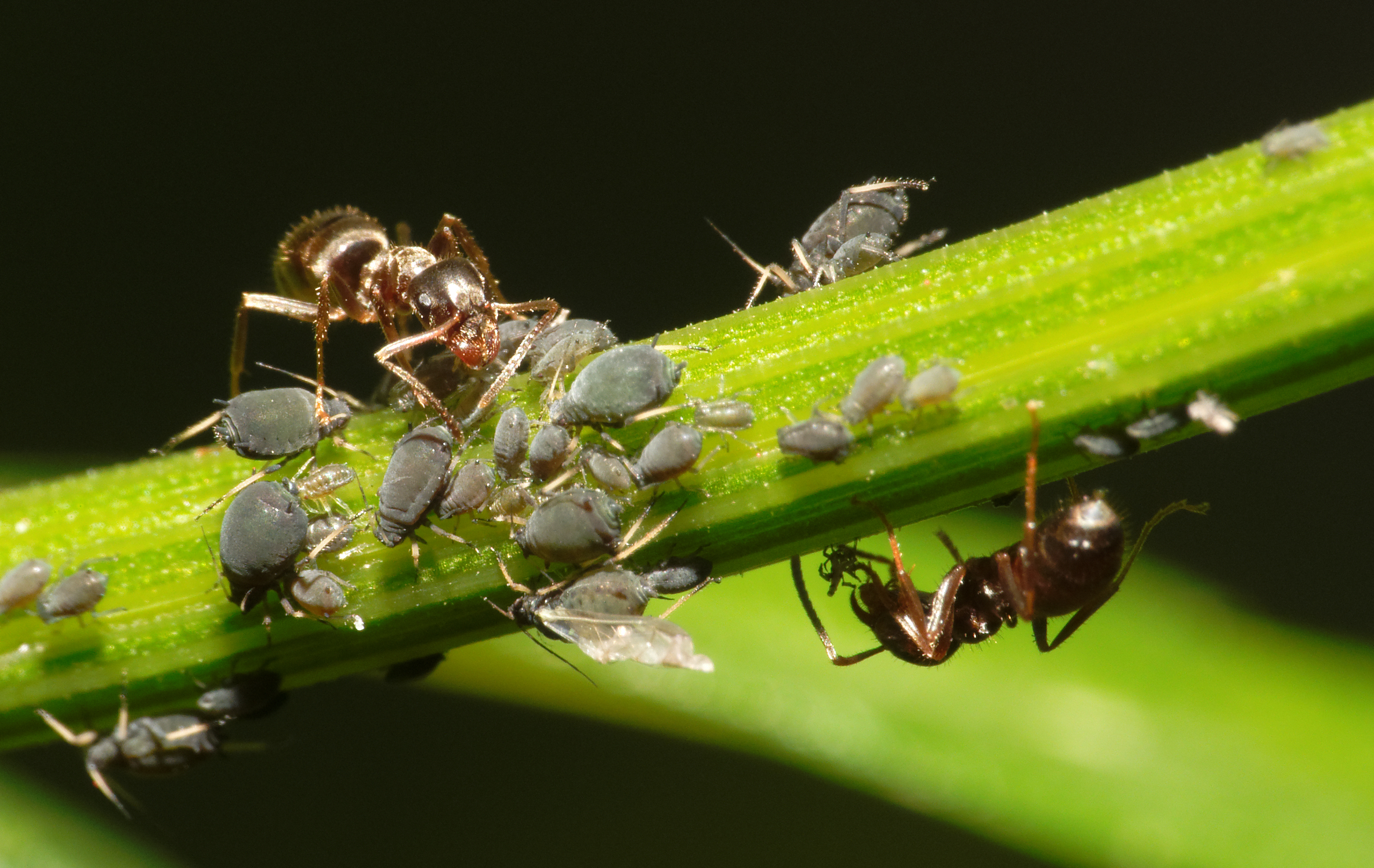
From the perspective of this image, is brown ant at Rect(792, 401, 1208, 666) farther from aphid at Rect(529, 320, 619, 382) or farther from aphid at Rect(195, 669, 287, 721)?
aphid at Rect(195, 669, 287, 721)

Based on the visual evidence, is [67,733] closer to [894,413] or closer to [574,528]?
[574,528]

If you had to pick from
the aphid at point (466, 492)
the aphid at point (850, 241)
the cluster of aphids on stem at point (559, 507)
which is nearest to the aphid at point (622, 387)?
the cluster of aphids on stem at point (559, 507)

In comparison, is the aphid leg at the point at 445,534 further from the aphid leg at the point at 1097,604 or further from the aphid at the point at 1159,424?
the aphid leg at the point at 1097,604

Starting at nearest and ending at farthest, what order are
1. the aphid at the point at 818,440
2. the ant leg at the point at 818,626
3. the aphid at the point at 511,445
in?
1. the aphid at the point at 818,440
2. the aphid at the point at 511,445
3. the ant leg at the point at 818,626

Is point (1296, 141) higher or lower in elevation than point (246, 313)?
lower

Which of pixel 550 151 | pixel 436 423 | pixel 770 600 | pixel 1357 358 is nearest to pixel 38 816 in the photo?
pixel 436 423

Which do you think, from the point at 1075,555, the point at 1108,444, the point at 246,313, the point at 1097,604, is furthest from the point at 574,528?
the point at 246,313
